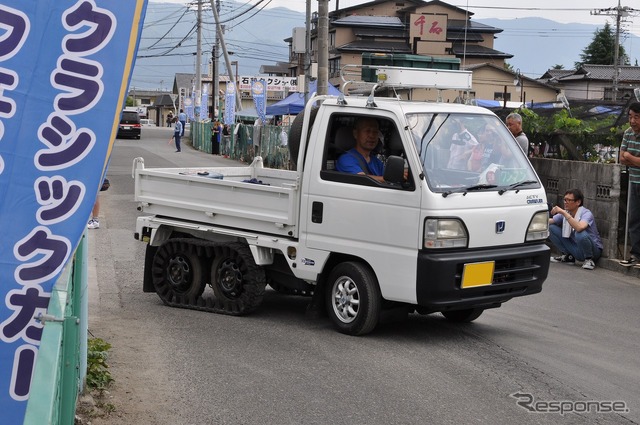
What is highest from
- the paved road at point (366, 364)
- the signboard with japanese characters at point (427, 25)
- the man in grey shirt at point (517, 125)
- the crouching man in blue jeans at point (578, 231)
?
the signboard with japanese characters at point (427, 25)

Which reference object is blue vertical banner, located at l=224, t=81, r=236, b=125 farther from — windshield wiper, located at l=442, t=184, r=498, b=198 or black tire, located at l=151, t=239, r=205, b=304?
windshield wiper, located at l=442, t=184, r=498, b=198

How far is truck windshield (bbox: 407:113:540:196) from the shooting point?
795 cm

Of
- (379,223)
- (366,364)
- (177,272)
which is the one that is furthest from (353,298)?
(177,272)

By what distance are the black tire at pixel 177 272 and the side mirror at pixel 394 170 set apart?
8.60 feet

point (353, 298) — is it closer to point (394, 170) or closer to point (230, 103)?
point (394, 170)

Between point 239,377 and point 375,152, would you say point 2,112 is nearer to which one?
→ point 239,377

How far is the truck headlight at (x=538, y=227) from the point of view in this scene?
8.38 meters

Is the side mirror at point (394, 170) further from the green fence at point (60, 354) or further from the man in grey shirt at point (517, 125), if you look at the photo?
the man in grey shirt at point (517, 125)

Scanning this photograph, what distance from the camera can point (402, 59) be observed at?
31.6ft

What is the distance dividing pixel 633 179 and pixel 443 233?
5.78 metres

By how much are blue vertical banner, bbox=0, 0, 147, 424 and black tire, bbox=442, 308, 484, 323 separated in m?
6.05

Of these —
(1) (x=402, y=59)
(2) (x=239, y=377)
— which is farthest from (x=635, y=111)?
(2) (x=239, y=377)

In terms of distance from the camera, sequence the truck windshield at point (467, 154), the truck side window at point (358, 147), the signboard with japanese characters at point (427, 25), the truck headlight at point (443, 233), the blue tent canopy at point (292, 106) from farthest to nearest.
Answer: the blue tent canopy at point (292, 106), the signboard with japanese characters at point (427, 25), the truck side window at point (358, 147), the truck windshield at point (467, 154), the truck headlight at point (443, 233)
